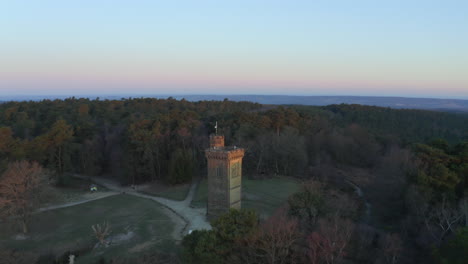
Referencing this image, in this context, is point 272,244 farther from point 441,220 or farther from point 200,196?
point 200,196

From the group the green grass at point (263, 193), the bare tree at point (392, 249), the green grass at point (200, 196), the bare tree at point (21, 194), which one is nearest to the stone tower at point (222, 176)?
the green grass at point (263, 193)

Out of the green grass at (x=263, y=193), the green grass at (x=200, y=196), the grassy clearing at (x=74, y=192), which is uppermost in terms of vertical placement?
the green grass at (x=263, y=193)

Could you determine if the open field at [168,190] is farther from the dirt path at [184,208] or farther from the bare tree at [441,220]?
the bare tree at [441,220]

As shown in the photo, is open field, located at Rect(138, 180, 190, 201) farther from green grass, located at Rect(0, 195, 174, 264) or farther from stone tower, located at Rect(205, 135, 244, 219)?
stone tower, located at Rect(205, 135, 244, 219)

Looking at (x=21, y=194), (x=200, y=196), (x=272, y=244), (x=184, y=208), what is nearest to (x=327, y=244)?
(x=272, y=244)

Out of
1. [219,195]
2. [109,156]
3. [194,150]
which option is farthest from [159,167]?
[219,195]
